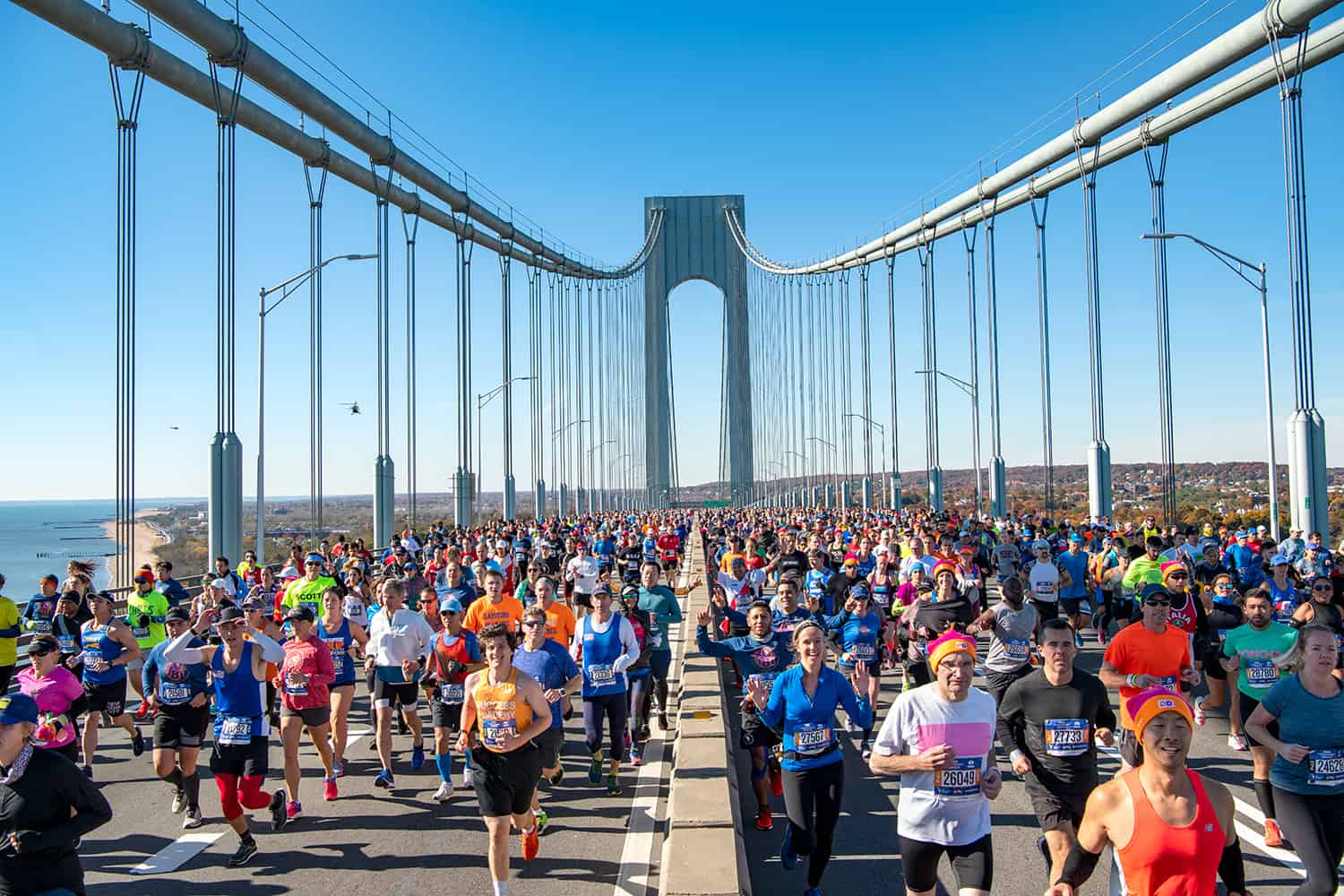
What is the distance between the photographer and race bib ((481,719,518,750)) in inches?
221

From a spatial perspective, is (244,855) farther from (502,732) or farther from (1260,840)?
(1260,840)

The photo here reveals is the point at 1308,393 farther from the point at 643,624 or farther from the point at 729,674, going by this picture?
the point at 643,624

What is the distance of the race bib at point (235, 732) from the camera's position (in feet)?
21.4

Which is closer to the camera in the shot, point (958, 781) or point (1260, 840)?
point (958, 781)

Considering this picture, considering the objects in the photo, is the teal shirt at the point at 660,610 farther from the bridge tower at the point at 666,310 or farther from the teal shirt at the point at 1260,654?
the bridge tower at the point at 666,310

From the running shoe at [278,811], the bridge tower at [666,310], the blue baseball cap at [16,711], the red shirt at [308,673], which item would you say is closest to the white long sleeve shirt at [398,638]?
the red shirt at [308,673]

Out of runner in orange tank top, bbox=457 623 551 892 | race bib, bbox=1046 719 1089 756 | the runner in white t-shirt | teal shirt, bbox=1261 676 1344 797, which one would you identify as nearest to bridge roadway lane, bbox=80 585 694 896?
runner in orange tank top, bbox=457 623 551 892

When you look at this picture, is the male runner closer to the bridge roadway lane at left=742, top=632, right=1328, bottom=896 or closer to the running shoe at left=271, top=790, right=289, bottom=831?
the bridge roadway lane at left=742, top=632, right=1328, bottom=896

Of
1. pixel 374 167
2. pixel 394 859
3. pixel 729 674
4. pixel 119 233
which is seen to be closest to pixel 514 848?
pixel 394 859

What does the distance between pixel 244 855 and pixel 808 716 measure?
3.48 meters

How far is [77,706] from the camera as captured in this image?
22.5 feet

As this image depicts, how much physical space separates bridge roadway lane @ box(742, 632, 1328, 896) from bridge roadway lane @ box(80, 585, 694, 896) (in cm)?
68

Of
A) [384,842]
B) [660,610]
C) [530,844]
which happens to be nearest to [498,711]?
[530,844]

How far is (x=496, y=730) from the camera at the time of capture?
5641 mm
